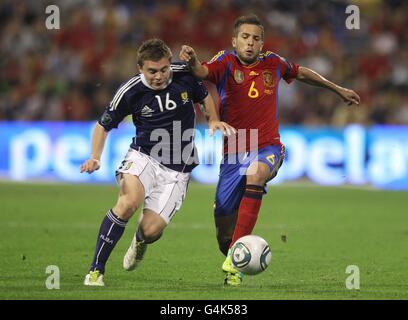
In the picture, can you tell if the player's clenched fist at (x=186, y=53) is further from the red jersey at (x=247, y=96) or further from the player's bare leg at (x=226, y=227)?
the player's bare leg at (x=226, y=227)

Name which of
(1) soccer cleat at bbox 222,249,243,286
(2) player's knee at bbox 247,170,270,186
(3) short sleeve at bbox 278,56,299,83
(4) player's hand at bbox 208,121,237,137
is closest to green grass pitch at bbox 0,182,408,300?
(1) soccer cleat at bbox 222,249,243,286

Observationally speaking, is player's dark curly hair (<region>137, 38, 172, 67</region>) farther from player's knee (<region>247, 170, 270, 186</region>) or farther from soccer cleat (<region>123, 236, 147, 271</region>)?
soccer cleat (<region>123, 236, 147, 271</region>)

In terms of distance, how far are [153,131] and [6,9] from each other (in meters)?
14.4

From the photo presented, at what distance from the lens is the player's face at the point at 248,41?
796cm

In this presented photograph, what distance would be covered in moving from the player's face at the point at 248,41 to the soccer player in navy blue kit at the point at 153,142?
46 cm

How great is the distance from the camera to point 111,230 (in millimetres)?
7438

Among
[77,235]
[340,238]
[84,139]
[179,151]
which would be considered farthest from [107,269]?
[84,139]

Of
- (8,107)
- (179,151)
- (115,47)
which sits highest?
(115,47)

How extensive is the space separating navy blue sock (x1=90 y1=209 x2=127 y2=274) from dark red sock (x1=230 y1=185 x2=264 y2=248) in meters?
0.96

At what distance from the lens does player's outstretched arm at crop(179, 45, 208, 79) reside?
24.9ft

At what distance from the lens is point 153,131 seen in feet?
26.0

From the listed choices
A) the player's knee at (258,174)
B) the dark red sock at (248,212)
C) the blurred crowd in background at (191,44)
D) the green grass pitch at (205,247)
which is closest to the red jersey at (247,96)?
the player's knee at (258,174)

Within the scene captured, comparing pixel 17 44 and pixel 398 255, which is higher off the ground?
pixel 17 44

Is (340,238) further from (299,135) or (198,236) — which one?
(299,135)
